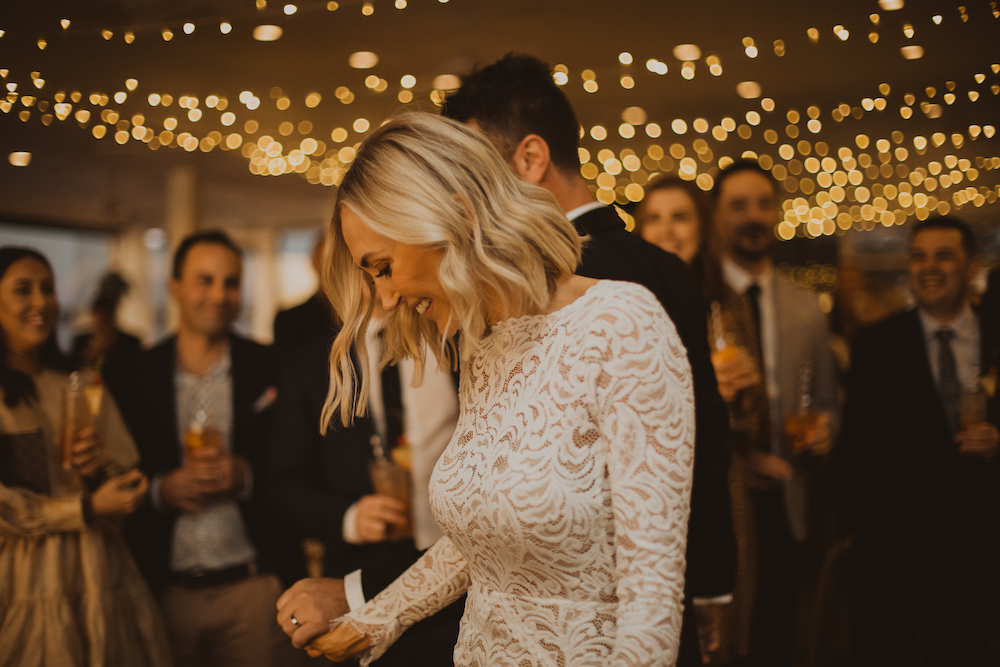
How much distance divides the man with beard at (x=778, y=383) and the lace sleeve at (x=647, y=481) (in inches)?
62.9

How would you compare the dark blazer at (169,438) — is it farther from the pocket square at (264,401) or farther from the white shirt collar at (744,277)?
the white shirt collar at (744,277)

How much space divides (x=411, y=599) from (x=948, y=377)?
89.6 inches

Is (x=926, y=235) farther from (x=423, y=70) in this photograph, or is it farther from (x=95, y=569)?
(x=95, y=569)

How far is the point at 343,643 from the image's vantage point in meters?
1.39

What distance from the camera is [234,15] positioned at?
7.48 ft

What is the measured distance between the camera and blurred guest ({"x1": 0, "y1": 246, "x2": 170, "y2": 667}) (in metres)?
1.97

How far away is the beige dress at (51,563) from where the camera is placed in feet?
6.42

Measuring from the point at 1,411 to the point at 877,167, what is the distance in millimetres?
3464

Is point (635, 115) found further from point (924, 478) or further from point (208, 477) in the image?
Result: point (208, 477)

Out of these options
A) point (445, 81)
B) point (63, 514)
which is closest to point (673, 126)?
point (445, 81)

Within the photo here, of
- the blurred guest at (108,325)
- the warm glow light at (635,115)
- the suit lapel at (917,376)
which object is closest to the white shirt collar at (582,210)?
the suit lapel at (917,376)

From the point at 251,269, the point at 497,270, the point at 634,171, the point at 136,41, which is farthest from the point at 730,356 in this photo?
the point at 251,269

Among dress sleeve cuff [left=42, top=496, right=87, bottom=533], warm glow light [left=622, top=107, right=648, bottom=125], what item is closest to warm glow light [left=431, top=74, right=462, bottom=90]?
warm glow light [left=622, top=107, right=648, bottom=125]

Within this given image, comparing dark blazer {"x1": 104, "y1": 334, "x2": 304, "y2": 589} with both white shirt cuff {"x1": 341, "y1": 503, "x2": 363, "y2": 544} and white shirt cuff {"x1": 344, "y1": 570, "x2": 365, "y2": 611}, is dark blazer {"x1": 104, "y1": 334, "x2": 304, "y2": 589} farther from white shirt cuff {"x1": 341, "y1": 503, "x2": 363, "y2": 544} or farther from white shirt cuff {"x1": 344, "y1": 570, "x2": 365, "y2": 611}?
white shirt cuff {"x1": 344, "y1": 570, "x2": 365, "y2": 611}
